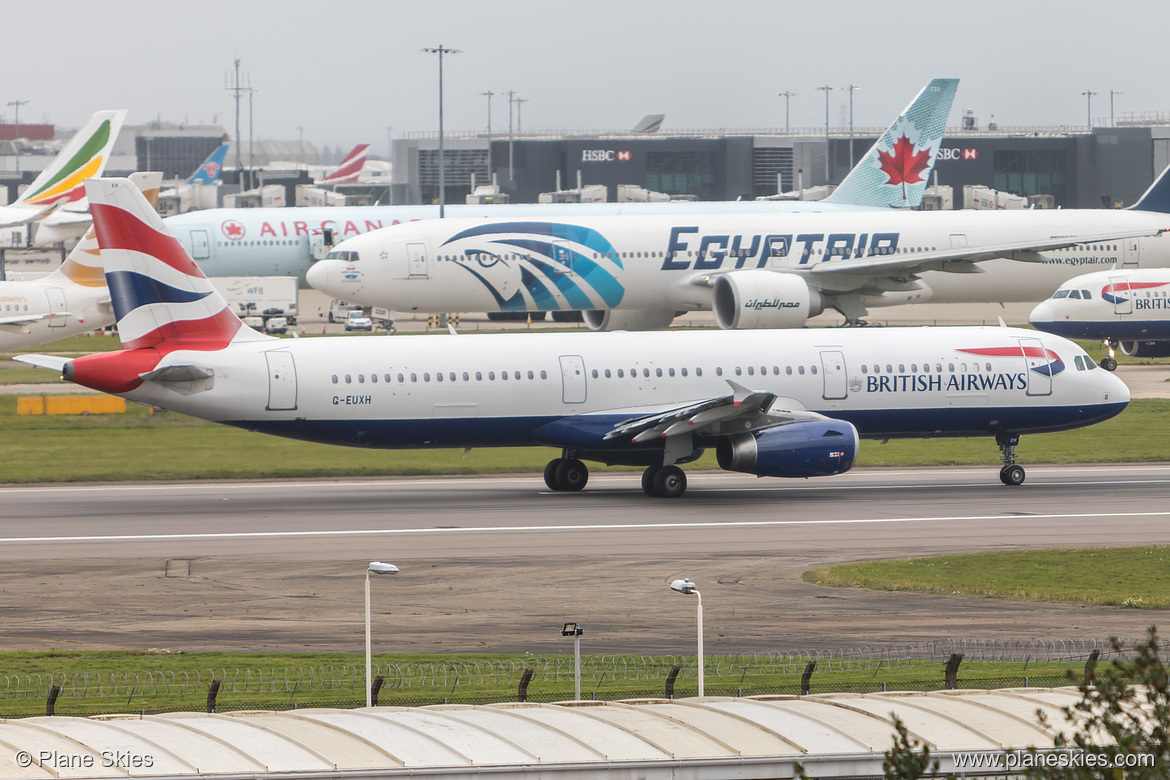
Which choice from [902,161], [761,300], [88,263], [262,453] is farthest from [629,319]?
[262,453]

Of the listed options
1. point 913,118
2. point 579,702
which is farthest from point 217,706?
point 913,118

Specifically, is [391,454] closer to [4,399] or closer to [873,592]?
[4,399]

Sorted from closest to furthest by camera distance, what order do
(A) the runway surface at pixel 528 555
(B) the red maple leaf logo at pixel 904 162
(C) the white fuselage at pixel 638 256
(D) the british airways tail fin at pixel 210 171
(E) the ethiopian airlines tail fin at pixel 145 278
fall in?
(A) the runway surface at pixel 528 555 → (E) the ethiopian airlines tail fin at pixel 145 278 → (C) the white fuselage at pixel 638 256 → (B) the red maple leaf logo at pixel 904 162 → (D) the british airways tail fin at pixel 210 171

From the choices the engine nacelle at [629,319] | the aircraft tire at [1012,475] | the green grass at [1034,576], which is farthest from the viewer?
the engine nacelle at [629,319]

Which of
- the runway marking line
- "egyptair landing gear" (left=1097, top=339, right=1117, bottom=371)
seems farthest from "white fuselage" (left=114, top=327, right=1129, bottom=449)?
"egyptair landing gear" (left=1097, top=339, right=1117, bottom=371)

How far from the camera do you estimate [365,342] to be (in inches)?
1495

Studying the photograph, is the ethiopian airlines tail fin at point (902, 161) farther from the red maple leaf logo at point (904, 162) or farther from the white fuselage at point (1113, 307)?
the white fuselage at point (1113, 307)

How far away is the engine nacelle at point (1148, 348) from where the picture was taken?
70.4m

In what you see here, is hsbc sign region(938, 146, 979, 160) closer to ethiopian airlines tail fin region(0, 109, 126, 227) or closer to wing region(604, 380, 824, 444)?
ethiopian airlines tail fin region(0, 109, 126, 227)

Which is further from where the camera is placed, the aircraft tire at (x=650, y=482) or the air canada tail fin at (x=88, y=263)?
the air canada tail fin at (x=88, y=263)

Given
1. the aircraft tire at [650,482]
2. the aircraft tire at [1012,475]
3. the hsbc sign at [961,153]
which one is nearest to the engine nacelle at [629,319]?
the aircraft tire at [1012,475]

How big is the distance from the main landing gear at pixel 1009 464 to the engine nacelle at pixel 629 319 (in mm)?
27472

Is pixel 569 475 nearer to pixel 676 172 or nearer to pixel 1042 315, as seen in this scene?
pixel 1042 315

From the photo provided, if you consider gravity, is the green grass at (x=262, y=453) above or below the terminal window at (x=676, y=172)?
below
